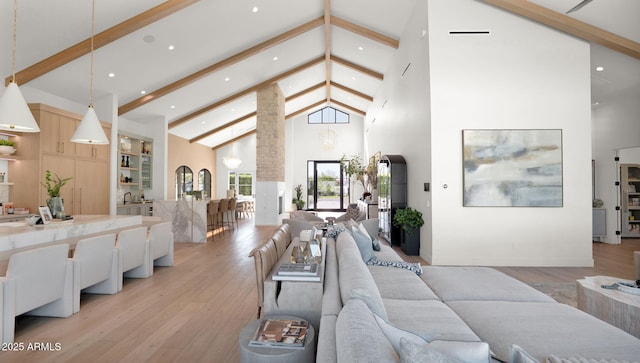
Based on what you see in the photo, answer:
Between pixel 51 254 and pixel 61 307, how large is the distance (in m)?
0.61

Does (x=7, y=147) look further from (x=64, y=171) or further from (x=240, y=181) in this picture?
(x=240, y=181)

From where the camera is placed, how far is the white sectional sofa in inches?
47.6

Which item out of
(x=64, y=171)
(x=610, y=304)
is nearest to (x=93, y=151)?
(x=64, y=171)

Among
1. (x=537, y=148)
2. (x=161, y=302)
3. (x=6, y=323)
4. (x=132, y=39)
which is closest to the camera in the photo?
(x=6, y=323)

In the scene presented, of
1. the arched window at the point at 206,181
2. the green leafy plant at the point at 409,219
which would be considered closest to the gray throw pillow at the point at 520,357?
the green leafy plant at the point at 409,219

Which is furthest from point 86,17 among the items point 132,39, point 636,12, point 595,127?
point 595,127

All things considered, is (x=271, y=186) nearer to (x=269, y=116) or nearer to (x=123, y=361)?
(x=269, y=116)

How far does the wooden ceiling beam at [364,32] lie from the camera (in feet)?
24.7

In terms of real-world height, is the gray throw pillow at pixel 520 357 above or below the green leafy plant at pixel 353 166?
below

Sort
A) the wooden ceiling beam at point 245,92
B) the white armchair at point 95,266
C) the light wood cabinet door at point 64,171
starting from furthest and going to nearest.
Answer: the wooden ceiling beam at point 245,92
the light wood cabinet door at point 64,171
the white armchair at point 95,266

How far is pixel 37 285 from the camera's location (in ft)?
9.56

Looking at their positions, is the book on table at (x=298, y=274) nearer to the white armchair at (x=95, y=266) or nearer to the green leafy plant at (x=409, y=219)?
the white armchair at (x=95, y=266)

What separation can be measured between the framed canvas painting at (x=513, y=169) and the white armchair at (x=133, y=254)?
4849mm

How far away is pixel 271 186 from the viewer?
10961mm
